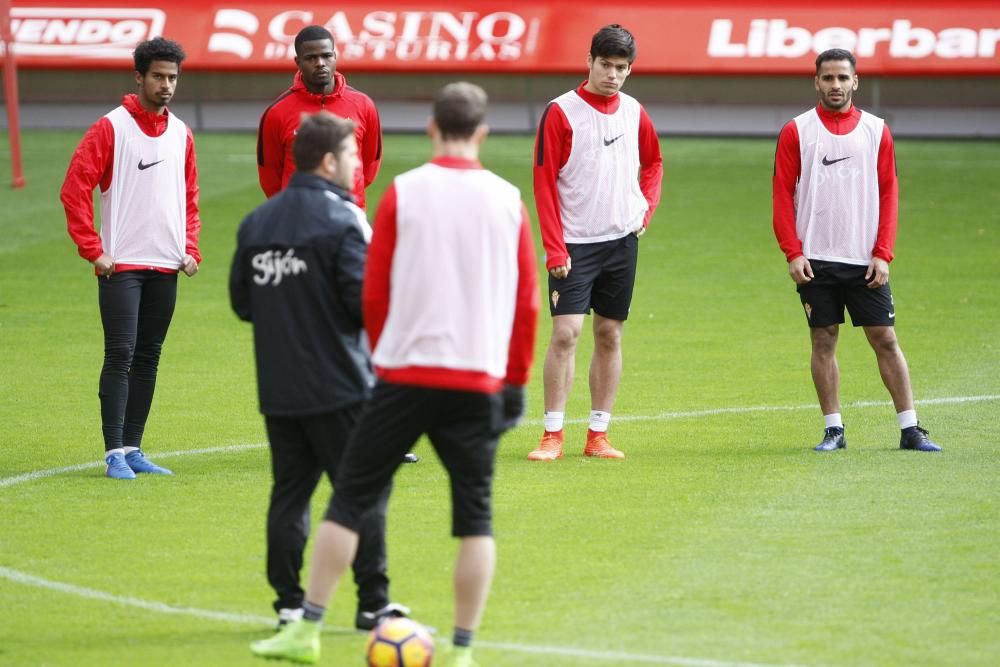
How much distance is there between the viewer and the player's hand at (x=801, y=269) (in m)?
9.41

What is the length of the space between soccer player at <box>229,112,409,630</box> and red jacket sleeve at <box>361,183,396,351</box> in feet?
0.85

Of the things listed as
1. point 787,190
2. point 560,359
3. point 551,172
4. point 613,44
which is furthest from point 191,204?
point 787,190

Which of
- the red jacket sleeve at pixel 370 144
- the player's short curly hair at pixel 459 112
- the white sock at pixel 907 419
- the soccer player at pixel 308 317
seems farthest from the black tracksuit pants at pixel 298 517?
the white sock at pixel 907 419

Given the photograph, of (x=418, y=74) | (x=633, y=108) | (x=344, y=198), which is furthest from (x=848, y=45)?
(x=344, y=198)

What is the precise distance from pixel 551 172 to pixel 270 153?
1601 millimetres

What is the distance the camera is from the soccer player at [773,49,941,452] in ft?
30.8

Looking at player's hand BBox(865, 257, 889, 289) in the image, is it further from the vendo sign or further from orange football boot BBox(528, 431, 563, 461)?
the vendo sign

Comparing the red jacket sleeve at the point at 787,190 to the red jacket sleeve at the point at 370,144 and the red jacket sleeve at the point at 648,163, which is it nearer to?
the red jacket sleeve at the point at 648,163

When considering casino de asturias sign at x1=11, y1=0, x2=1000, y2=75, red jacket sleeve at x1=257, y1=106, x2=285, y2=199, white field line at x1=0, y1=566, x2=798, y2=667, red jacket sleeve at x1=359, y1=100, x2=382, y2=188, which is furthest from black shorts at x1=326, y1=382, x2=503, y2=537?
casino de asturias sign at x1=11, y1=0, x2=1000, y2=75

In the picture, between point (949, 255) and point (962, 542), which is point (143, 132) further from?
point (949, 255)

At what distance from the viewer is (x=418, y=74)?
29.4 meters

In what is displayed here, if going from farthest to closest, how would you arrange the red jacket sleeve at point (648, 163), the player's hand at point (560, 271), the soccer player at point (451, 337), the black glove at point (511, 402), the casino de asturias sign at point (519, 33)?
the casino de asturias sign at point (519, 33) < the red jacket sleeve at point (648, 163) < the player's hand at point (560, 271) < the black glove at point (511, 402) < the soccer player at point (451, 337)

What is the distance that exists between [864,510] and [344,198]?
3285 millimetres

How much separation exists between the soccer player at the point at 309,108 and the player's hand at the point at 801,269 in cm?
252
